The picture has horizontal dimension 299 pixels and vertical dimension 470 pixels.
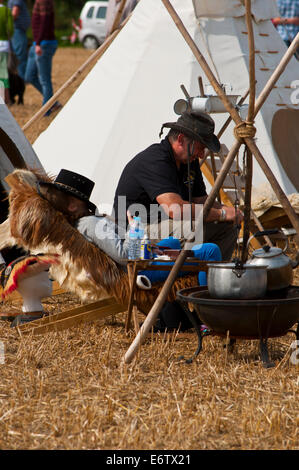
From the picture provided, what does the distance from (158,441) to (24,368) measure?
1.10 metres

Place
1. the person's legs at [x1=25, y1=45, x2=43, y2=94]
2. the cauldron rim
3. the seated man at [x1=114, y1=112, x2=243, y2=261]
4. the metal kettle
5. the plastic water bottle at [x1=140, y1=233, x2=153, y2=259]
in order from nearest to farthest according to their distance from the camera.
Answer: the cauldron rim
the metal kettle
the plastic water bottle at [x1=140, y1=233, x2=153, y2=259]
the seated man at [x1=114, y1=112, x2=243, y2=261]
the person's legs at [x1=25, y1=45, x2=43, y2=94]

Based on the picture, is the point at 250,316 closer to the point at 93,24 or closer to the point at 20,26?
the point at 20,26

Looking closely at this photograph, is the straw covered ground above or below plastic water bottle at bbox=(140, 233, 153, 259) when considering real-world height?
below

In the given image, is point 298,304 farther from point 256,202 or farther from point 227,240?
point 256,202

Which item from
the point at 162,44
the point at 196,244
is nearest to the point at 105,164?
the point at 162,44

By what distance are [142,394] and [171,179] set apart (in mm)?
1684

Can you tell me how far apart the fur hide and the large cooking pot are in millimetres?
629

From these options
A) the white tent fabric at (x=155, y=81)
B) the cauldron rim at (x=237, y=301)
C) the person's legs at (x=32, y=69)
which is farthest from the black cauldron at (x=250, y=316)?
the person's legs at (x=32, y=69)

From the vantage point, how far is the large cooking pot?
156 inches

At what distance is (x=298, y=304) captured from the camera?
398 centimetres

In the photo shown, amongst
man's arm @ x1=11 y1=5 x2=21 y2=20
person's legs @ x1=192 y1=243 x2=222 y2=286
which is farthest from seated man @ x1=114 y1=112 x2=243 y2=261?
man's arm @ x1=11 y1=5 x2=21 y2=20

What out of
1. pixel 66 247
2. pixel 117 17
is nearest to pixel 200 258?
pixel 66 247

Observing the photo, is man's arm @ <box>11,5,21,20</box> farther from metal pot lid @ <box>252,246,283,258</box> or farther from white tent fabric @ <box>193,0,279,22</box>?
metal pot lid @ <box>252,246,283,258</box>

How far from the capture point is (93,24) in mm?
28094
